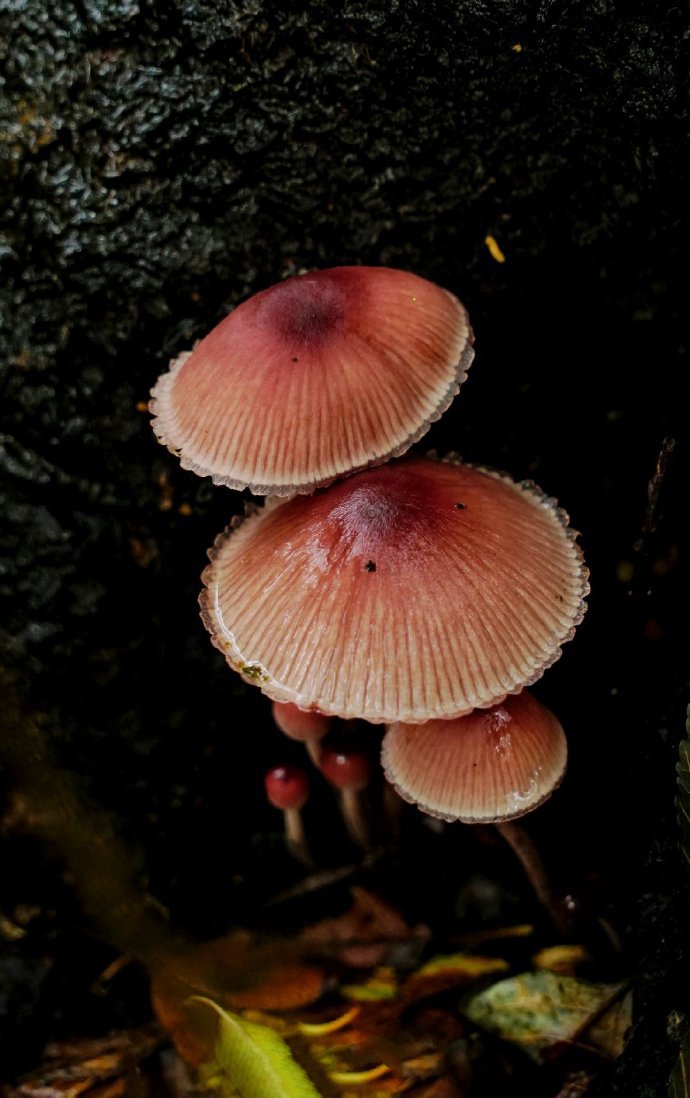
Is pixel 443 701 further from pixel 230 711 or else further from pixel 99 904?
pixel 99 904

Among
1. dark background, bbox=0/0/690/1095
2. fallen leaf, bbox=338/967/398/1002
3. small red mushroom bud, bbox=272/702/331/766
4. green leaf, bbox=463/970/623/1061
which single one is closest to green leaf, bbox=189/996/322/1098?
fallen leaf, bbox=338/967/398/1002

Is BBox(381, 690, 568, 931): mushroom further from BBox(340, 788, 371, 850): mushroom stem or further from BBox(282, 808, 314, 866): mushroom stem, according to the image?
BBox(282, 808, 314, 866): mushroom stem

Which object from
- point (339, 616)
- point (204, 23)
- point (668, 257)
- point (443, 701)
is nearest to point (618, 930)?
point (443, 701)

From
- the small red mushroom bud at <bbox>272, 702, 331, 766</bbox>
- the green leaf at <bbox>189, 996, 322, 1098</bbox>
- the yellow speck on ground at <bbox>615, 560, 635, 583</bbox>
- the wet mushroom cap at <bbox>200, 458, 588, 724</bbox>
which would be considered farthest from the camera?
the yellow speck on ground at <bbox>615, 560, 635, 583</bbox>

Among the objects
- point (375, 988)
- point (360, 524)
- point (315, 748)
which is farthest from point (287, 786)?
point (360, 524)

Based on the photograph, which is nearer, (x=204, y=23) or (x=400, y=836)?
(x=204, y=23)

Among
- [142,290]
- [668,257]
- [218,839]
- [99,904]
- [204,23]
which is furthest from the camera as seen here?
[218,839]
